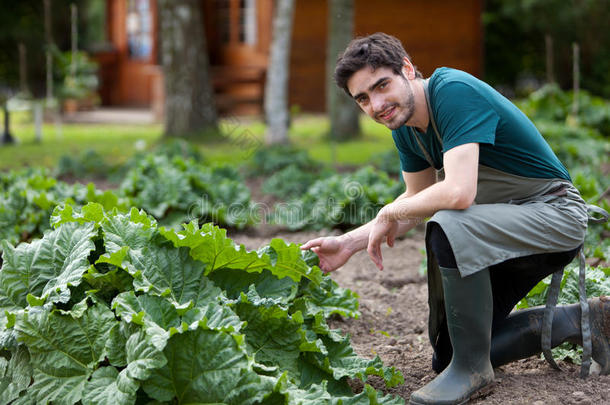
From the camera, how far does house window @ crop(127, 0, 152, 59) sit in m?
22.3

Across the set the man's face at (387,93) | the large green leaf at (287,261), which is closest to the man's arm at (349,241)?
the large green leaf at (287,261)

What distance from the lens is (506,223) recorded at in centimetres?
298

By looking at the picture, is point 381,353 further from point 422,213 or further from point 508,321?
point 422,213

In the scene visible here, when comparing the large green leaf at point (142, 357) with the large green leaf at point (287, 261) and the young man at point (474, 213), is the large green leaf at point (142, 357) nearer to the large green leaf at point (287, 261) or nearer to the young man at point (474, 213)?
the large green leaf at point (287, 261)

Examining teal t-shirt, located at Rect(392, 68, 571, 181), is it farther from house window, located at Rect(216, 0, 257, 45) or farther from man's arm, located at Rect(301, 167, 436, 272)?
house window, located at Rect(216, 0, 257, 45)

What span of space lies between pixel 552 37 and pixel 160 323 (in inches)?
761

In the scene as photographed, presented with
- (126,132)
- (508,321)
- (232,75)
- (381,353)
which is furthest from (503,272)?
(232,75)

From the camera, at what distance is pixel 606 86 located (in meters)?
19.9

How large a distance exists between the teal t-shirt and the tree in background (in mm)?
16844

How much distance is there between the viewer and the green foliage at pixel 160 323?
8.61 feet

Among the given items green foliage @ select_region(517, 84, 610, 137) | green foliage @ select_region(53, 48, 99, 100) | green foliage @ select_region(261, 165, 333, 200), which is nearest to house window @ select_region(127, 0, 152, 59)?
green foliage @ select_region(53, 48, 99, 100)

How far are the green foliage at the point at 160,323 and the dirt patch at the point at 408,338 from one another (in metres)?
0.45

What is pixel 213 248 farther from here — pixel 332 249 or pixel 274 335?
pixel 332 249

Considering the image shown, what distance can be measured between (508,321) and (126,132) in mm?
12952
